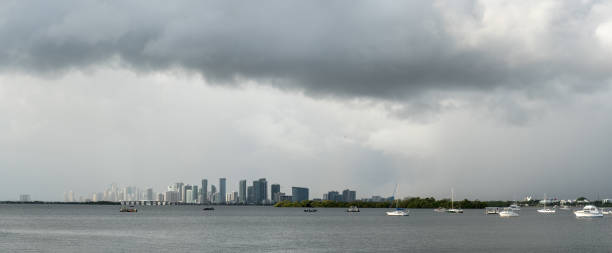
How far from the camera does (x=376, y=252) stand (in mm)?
81688

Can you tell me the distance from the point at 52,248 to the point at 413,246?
5183 cm

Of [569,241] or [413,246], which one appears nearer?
[413,246]

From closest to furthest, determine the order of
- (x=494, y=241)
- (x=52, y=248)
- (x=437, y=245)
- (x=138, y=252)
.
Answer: (x=138, y=252) → (x=52, y=248) → (x=437, y=245) → (x=494, y=241)

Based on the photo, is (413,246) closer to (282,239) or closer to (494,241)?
(494,241)

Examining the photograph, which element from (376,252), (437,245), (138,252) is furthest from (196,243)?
(437,245)

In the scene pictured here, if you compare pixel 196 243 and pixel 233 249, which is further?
pixel 196 243

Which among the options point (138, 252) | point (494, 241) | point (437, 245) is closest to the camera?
point (138, 252)

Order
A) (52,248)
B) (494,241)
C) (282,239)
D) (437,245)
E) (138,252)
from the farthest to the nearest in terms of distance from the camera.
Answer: (282,239)
(494,241)
(437,245)
(52,248)
(138,252)

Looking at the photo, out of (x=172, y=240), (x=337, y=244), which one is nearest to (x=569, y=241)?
(x=337, y=244)

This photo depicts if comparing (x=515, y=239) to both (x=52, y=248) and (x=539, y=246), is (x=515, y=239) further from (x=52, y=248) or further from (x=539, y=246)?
(x=52, y=248)

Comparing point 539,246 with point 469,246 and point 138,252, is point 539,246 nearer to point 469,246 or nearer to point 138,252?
point 469,246

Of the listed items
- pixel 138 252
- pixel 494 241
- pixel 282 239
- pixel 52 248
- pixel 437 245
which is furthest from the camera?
pixel 282 239

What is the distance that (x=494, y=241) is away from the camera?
100 metres

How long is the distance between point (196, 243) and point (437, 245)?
37416mm
